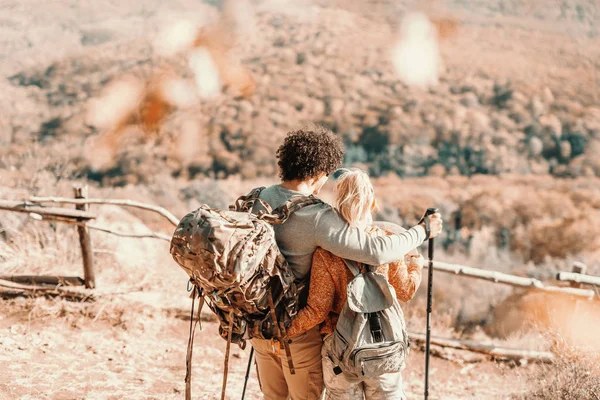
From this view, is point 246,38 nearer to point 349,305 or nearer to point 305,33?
point 305,33

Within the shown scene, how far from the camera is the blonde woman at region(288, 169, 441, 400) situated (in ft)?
7.14

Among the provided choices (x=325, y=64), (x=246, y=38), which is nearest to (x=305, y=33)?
(x=246, y=38)

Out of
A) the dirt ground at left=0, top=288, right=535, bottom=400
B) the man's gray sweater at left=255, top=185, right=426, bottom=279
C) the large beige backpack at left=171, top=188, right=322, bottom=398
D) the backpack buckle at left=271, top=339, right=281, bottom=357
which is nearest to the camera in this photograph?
the large beige backpack at left=171, top=188, right=322, bottom=398

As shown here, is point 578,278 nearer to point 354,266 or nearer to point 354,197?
point 354,266

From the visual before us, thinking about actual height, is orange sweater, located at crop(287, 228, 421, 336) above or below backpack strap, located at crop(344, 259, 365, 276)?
below

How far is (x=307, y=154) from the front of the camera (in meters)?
2.27

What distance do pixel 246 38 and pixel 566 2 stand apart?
127 feet

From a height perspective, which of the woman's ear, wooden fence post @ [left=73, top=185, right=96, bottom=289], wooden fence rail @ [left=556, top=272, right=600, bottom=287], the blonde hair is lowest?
wooden fence rail @ [left=556, top=272, right=600, bottom=287]

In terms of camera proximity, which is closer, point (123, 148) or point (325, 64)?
point (123, 148)

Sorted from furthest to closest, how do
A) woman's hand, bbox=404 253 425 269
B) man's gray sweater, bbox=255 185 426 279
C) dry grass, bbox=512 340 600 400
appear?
dry grass, bbox=512 340 600 400 < woman's hand, bbox=404 253 425 269 < man's gray sweater, bbox=255 185 426 279

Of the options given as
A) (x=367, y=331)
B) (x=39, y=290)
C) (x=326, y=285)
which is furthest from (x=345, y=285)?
(x=39, y=290)

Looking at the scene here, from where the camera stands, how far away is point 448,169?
2675 centimetres

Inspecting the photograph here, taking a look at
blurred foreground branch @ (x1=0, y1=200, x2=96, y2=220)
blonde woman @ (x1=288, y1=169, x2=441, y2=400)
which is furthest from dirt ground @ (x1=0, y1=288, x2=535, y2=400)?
blonde woman @ (x1=288, y1=169, x2=441, y2=400)

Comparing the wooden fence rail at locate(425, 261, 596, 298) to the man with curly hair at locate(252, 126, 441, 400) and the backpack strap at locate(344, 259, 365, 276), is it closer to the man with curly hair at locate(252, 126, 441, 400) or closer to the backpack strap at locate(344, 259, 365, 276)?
Answer: the man with curly hair at locate(252, 126, 441, 400)
